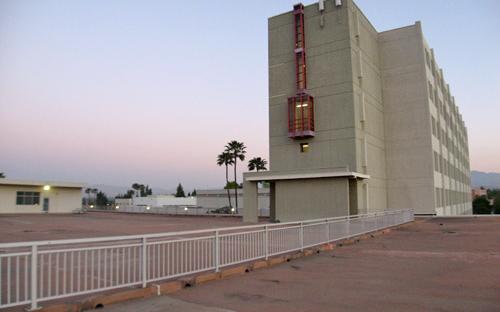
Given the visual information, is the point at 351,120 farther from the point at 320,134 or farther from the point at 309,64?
the point at 309,64

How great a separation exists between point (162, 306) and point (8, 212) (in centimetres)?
5172

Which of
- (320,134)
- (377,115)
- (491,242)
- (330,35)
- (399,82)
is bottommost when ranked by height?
(491,242)

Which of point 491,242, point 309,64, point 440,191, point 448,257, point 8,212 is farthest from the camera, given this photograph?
point 8,212

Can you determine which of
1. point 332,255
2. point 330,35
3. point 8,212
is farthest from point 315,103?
point 8,212

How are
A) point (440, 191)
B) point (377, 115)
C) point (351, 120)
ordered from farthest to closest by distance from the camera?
point (440, 191)
point (377, 115)
point (351, 120)

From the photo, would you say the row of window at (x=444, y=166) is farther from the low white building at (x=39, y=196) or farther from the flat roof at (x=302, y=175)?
the low white building at (x=39, y=196)

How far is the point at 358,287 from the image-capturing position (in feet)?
26.8

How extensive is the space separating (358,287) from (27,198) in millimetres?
53300

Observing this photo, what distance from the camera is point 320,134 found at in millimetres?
35281

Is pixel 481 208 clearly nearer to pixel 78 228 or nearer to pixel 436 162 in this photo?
pixel 436 162

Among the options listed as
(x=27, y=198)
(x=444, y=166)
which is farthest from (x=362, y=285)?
(x=27, y=198)

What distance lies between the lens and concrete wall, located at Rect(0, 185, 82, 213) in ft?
162

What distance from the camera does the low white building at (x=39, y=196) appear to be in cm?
4938

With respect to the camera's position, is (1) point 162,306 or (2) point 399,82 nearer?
(1) point 162,306
